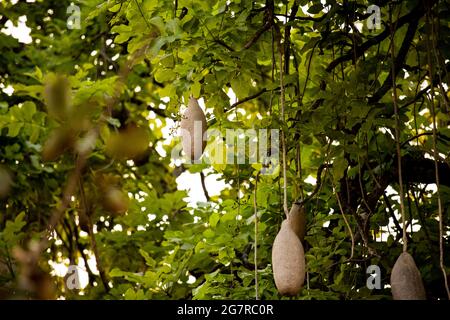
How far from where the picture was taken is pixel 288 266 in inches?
39.6

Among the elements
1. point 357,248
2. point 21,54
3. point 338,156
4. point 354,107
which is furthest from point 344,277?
point 21,54

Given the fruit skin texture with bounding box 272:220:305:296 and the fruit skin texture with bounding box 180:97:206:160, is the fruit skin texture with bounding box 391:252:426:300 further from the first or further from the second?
the fruit skin texture with bounding box 180:97:206:160

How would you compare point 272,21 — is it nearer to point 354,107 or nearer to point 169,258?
point 354,107

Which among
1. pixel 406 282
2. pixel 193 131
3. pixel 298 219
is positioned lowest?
pixel 406 282

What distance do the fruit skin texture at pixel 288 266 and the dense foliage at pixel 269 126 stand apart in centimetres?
23

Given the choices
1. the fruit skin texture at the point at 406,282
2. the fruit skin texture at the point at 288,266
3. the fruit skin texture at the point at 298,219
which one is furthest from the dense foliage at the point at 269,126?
the fruit skin texture at the point at 406,282

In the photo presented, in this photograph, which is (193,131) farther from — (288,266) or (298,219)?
(288,266)

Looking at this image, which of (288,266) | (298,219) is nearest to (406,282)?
(288,266)

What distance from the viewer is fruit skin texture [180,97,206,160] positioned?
1260 millimetres

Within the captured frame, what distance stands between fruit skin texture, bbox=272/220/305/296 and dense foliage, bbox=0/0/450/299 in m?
0.23

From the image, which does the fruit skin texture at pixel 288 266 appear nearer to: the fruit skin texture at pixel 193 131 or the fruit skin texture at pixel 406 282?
the fruit skin texture at pixel 406 282

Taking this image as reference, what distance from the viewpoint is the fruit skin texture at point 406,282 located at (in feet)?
3.10

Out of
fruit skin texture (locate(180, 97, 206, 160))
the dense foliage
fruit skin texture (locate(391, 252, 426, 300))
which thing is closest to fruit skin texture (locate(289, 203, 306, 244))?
the dense foliage

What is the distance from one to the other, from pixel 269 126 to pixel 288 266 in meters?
0.43
